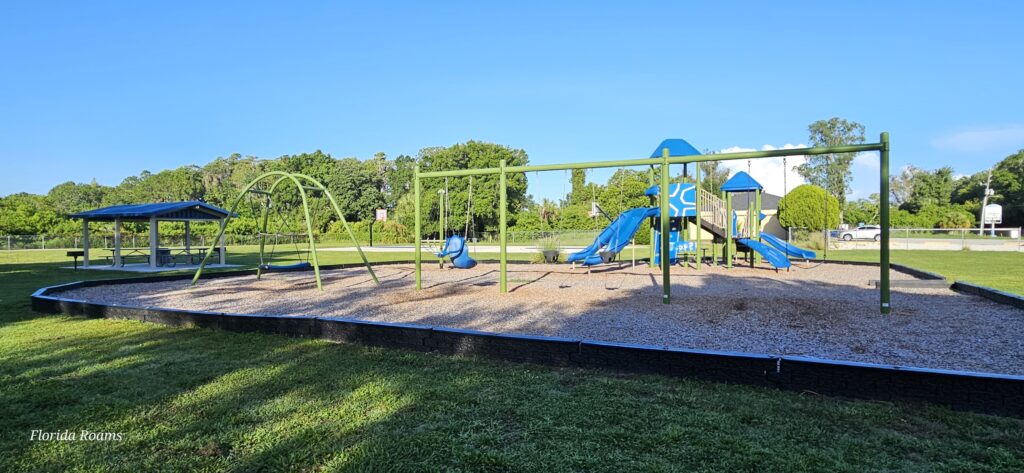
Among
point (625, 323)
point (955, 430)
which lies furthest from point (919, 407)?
point (625, 323)

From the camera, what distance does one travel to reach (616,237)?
613 inches

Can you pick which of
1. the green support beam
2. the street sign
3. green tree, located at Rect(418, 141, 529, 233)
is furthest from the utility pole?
the green support beam

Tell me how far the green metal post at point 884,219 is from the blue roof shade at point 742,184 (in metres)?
9.35

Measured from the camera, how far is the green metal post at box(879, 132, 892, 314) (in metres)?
7.47

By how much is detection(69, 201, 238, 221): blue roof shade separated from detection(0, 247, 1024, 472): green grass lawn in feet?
52.8

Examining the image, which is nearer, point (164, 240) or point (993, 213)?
point (164, 240)

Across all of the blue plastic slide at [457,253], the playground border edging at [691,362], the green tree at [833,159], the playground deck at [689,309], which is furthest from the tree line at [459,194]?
the playground border edging at [691,362]

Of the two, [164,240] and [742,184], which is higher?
[742,184]

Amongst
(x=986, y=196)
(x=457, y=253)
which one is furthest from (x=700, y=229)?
(x=986, y=196)

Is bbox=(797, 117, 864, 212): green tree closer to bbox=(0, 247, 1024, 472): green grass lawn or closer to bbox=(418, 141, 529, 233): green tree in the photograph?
bbox=(418, 141, 529, 233): green tree

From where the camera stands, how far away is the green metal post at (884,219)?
24.5 ft

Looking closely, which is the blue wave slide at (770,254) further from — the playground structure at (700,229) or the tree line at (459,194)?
the tree line at (459,194)

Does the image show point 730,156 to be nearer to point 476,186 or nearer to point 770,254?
point 770,254

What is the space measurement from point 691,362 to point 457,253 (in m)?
13.6
